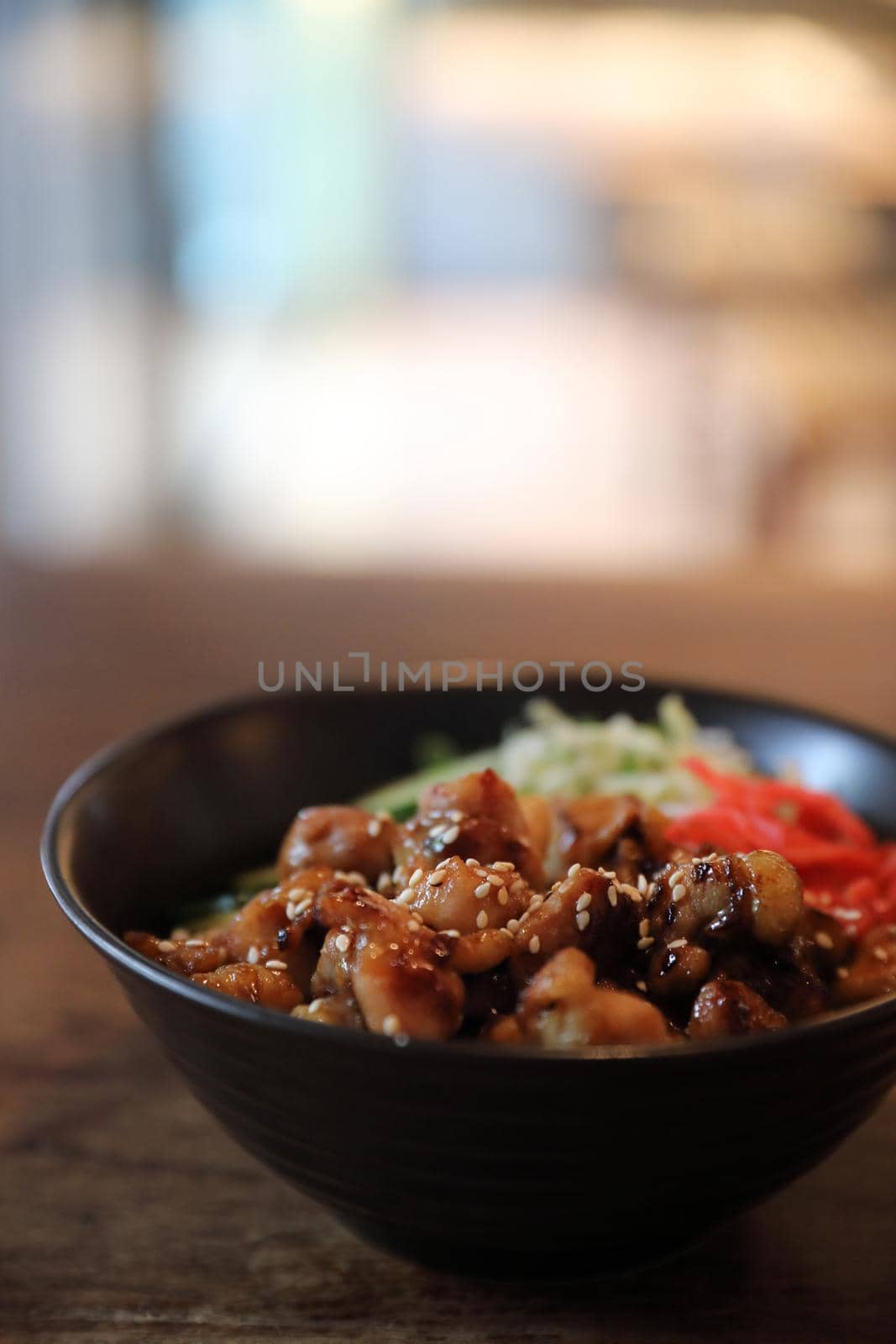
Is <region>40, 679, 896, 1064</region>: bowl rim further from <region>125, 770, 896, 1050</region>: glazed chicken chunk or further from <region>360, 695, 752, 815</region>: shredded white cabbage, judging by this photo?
<region>360, 695, 752, 815</region>: shredded white cabbage

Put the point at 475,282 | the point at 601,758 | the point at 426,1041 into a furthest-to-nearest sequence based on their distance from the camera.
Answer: the point at 475,282
the point at 601,758
the point at 426,1041

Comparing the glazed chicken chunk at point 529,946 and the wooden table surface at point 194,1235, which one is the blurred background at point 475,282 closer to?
the wooden table surface at point 194,1235

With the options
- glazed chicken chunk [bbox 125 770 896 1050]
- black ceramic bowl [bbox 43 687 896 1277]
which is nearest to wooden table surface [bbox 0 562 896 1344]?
black ceramic bowl [bbox 43 687 896 1277]

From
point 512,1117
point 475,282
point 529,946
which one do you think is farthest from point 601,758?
point 475,282

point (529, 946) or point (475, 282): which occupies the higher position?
point (529, 946)

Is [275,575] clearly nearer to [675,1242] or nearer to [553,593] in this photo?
[553,593]

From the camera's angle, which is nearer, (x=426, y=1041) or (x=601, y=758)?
(x=426, y=1041)

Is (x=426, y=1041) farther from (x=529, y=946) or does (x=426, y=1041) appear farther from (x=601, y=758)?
(x=601, y=758)

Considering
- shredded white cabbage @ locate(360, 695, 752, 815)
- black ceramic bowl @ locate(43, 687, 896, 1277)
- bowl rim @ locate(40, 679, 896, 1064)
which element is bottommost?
shredded white cabbage @ locate(360, 695, 752, 815)
